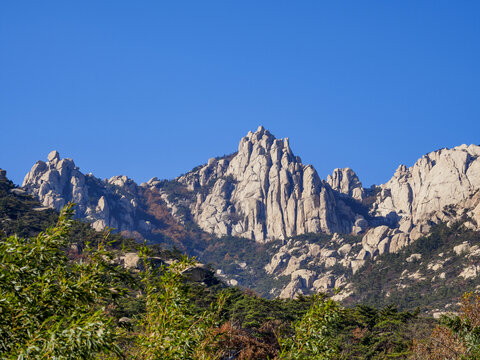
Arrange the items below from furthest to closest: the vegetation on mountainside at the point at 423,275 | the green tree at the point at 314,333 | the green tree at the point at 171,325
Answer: the vegetation on mountainside at the point at 423,275 → the green tree at the point at 314,333 → the green tree at the point at 171,325

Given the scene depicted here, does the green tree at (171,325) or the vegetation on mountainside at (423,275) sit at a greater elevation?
the vegetation on mountainside at (423,275)

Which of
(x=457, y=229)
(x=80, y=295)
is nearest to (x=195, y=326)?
(x=80, y=295)

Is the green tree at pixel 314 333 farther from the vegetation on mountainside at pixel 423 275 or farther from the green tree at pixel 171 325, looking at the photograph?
the vegetation on mountainside at pixel 423 275

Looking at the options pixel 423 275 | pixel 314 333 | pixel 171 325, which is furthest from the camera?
pixel 423 275

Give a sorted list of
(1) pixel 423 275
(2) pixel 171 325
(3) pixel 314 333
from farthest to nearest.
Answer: (1) pixel 423 275
(3) pixel 314 333
(2) pixel 171 325

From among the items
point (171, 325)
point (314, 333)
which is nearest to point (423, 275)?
point (314, 333)

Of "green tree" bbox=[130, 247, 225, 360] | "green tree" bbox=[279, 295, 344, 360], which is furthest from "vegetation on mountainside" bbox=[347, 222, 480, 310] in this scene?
"green tree" bbox=[130, 247, 225, 360]

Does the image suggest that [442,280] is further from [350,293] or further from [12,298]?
[12,298]

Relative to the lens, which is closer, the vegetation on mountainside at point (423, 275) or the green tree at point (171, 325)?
the green tree at point (171, 325)

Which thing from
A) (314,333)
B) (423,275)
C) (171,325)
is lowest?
(314,333)

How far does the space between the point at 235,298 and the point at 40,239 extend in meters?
50.7

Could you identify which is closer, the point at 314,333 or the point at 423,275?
the point at 314,333

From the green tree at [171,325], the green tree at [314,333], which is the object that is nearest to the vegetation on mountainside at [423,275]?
the green tree at [314,333]

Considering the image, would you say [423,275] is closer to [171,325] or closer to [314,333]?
[314,333]
